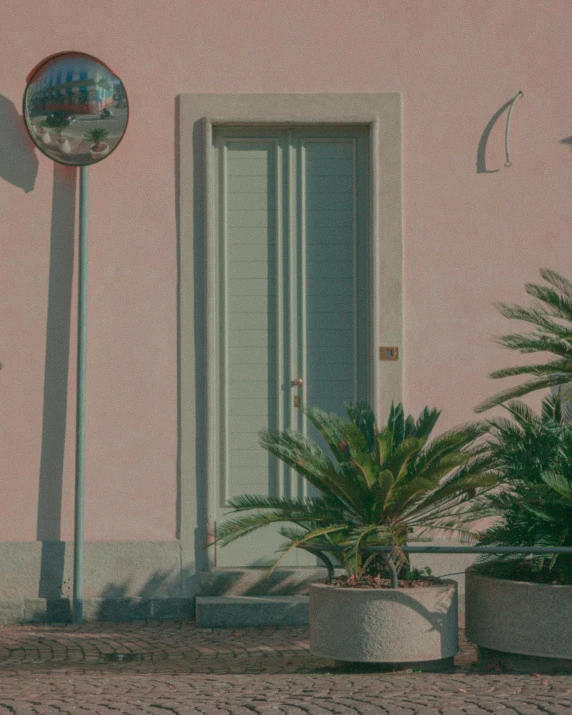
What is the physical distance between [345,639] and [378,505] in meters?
0.77

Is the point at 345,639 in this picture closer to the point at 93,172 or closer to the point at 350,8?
the point at 93,172

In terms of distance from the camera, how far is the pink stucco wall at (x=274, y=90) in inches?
349

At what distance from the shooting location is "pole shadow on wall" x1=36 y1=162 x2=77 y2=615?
344 inches

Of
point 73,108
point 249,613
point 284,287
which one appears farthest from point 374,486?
point 73,108

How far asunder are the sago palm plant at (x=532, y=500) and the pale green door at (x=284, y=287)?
2.09m

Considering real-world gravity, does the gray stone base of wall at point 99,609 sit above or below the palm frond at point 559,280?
below

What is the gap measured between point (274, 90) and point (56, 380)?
2.73 m

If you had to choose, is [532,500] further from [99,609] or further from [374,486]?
[99,609]

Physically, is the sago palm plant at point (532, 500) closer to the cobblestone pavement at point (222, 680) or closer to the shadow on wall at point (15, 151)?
the cobblestone pavement at point (222, 680)

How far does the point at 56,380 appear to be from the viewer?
29.0 feet

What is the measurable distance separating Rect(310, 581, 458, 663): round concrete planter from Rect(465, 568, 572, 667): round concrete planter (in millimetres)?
218

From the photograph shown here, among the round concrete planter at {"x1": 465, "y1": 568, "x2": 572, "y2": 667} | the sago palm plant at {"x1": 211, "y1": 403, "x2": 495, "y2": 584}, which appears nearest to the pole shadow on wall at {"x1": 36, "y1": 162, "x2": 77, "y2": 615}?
the sago palm plant at {"x1": 211, "y1": 403, "x2": 495, "y2": 584}

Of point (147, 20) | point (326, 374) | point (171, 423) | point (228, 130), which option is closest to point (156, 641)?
point (171, 423)

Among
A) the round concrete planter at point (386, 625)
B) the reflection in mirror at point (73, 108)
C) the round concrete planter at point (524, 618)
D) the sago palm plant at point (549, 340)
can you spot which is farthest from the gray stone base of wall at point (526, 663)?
the reflection in mirror at point (73, 108)
